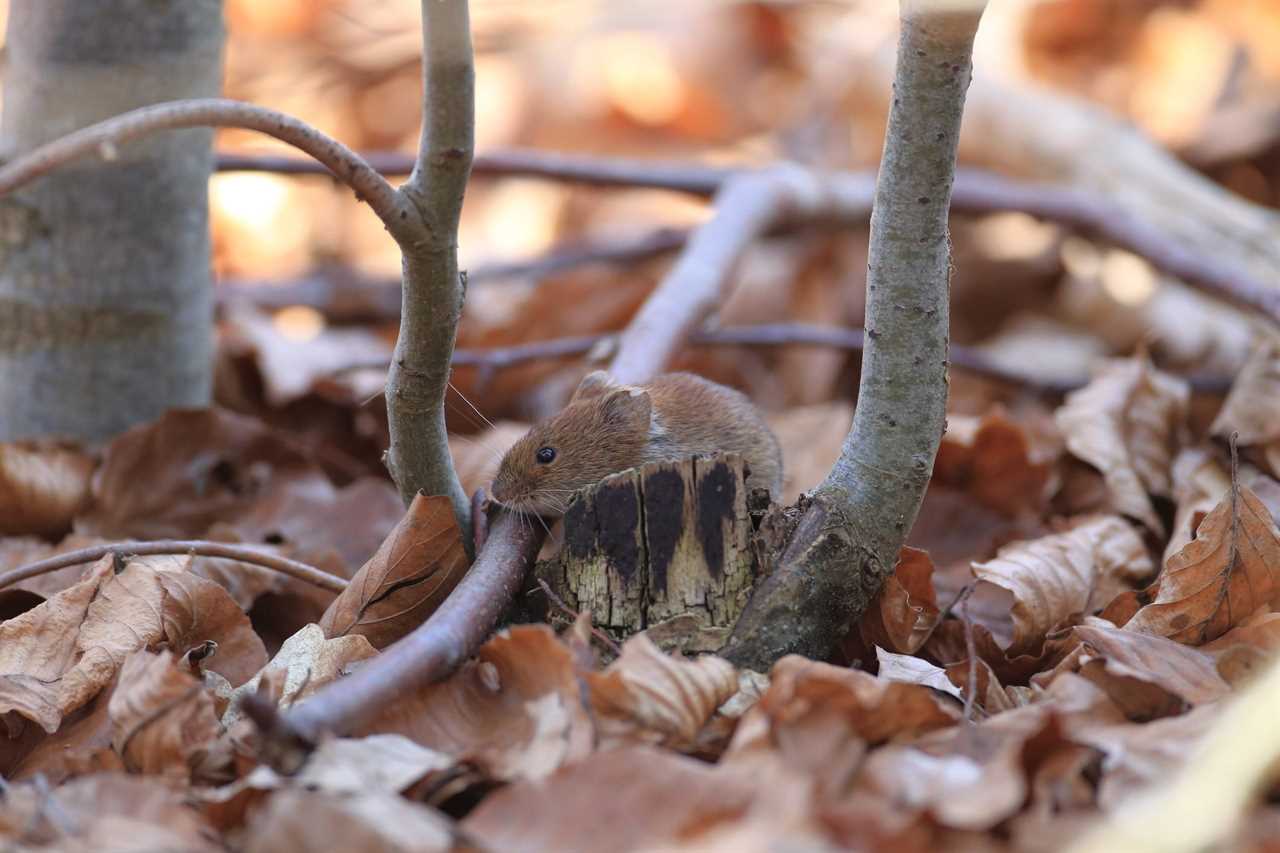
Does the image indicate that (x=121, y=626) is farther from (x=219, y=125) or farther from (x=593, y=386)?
(x=593, y=386)

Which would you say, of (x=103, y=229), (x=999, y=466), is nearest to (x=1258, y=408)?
(x=999, y=466)

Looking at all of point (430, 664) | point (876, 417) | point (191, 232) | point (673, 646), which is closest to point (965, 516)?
point (876, 417)

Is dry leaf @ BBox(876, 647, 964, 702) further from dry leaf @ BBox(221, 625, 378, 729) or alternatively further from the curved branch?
the curved branch

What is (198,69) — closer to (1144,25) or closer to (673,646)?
(673,646)

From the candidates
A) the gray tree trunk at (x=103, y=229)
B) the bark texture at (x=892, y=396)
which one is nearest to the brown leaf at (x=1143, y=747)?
the bark texture at (x=892, y=396)

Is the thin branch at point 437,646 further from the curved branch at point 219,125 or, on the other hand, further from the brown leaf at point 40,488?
the brown leaf at point 40,488

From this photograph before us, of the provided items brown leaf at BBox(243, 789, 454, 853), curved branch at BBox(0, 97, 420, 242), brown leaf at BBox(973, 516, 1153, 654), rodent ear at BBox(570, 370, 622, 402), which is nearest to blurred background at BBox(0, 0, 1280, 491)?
rodent ear at BBox(570, 370, 622, 402)
